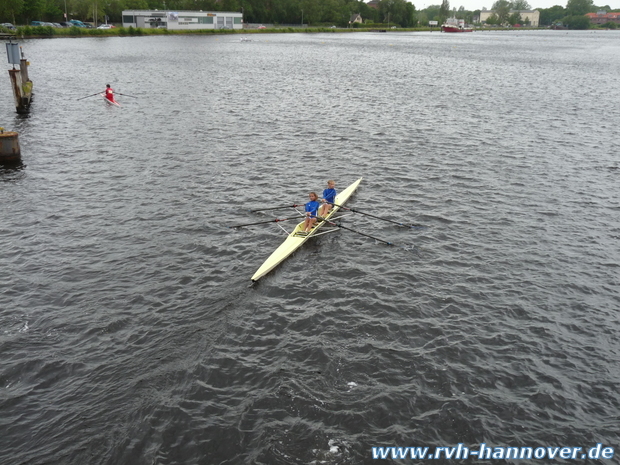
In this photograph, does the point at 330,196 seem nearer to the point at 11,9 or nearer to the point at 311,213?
the point at 311,213

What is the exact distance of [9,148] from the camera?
34719mm

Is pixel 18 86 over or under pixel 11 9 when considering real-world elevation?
under

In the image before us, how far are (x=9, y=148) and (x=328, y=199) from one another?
23.0 metres

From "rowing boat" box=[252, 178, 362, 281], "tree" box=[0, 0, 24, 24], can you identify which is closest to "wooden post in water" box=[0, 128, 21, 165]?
"rowing boat" box=[252, 178, 362, 281]

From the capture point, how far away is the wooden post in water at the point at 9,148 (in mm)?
34344

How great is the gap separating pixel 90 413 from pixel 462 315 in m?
13.4

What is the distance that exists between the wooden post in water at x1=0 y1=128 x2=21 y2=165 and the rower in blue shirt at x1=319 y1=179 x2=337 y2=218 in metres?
22.6

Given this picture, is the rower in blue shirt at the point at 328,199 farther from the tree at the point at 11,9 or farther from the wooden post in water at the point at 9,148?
the tree at the point at 11,9

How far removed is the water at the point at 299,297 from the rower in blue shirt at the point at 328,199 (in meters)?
1.83

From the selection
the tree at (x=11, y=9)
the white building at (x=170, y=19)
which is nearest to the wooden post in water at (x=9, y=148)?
the tree at (x=11, y=9)

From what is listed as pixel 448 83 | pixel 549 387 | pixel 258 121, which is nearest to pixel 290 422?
pixel 549 387

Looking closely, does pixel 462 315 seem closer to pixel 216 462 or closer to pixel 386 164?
pixel 216 462

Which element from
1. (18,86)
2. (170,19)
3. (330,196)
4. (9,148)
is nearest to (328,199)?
(330,196)

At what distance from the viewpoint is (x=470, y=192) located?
32.3 m
